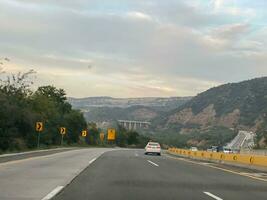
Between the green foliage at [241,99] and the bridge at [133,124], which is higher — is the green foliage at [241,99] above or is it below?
above

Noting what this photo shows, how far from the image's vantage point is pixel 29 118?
58906mm

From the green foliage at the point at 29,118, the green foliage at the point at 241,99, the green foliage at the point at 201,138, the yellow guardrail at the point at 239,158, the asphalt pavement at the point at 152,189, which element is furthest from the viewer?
the green foliage at the point at 241,99

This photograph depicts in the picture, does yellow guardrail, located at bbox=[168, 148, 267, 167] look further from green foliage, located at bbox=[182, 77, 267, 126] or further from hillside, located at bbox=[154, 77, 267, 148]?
green foliage, located at bbox=[182, 77, 267, 126]

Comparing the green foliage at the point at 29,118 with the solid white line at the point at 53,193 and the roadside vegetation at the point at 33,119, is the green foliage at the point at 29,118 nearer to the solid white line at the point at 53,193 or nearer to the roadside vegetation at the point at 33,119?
the roadside vegetation at the point at 33,119

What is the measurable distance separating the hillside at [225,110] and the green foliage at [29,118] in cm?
4251

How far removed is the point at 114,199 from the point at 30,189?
124 inches

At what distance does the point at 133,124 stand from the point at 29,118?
426ft

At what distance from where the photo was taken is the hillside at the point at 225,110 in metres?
138

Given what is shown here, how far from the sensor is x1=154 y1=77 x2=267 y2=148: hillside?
13762cm

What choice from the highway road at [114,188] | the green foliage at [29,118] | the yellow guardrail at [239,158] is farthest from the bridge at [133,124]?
the highway road at [114,188]

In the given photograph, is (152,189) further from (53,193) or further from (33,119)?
(33,119)

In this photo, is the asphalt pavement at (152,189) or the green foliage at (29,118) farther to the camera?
the green foliage at (29,118)

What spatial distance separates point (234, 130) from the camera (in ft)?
459

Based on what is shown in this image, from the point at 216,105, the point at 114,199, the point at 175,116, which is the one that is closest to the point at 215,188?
the point at 114,199
